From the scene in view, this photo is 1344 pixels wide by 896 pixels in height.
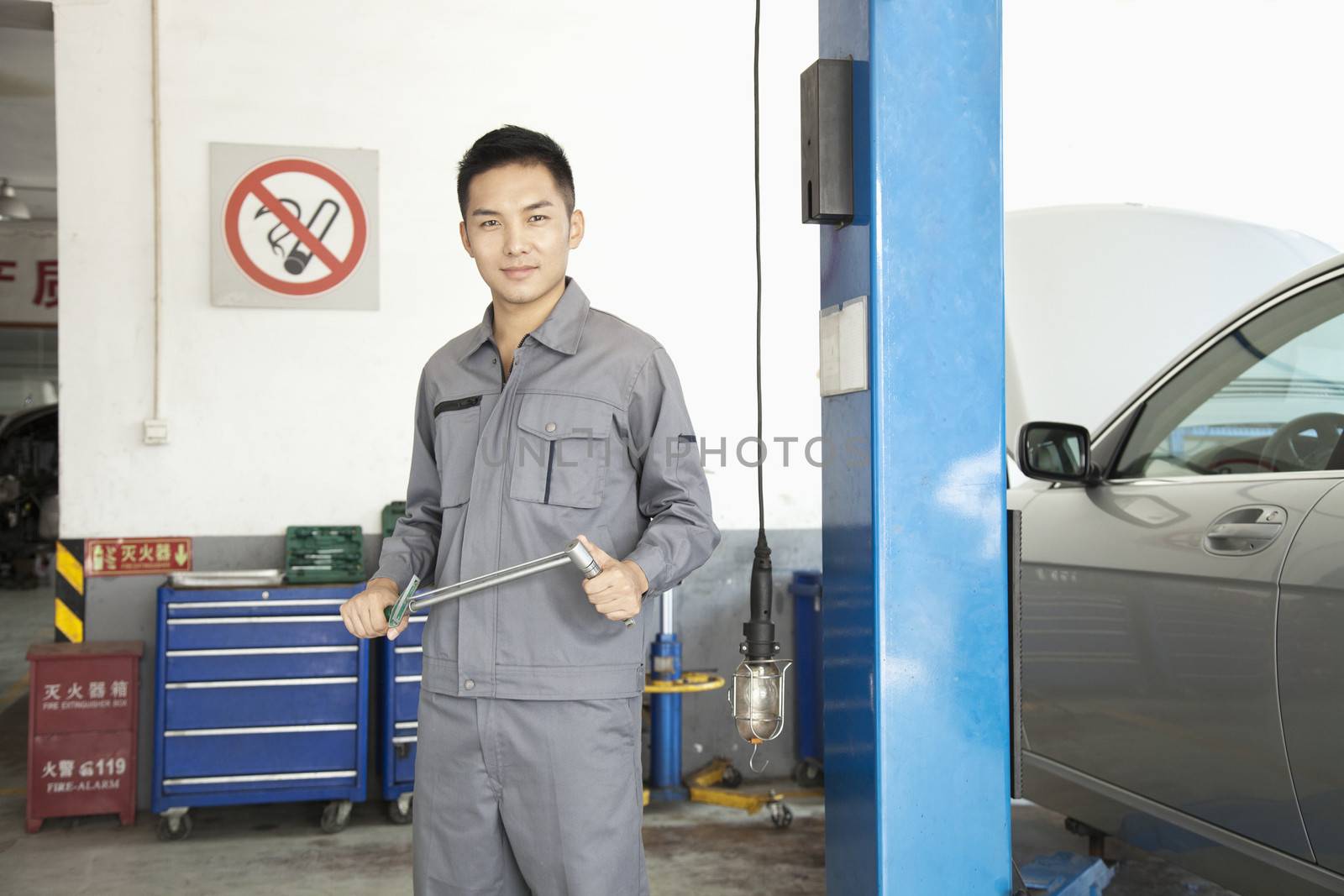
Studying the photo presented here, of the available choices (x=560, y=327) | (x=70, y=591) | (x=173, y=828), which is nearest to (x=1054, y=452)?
(x=560, y=327)

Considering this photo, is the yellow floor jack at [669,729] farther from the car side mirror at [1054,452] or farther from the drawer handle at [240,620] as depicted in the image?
the car side mirror at [1054,452]

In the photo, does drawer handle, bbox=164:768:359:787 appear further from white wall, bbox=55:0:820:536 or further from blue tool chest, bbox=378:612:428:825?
white wall, bbox=55:0:820:536

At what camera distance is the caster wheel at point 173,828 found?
3352mm

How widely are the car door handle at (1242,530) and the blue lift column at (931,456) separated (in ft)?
2.11

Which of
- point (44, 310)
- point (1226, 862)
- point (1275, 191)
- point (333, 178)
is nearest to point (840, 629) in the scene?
point (1226, 862)

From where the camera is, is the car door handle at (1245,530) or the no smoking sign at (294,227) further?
the no smoking sign at (294,227)

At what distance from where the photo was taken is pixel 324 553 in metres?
3.61

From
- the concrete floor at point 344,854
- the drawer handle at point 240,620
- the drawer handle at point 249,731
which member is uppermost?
the drawer handle at point 240,620

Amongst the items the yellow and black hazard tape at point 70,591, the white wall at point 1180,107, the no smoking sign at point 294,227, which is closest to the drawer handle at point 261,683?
the yellow and black hazard tape at point 70,591

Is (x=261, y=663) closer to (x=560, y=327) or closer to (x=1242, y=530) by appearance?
(x=560, y=327)

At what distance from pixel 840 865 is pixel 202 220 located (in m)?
3.08

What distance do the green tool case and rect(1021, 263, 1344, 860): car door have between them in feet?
7.14

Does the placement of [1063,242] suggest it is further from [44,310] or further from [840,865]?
[44,310]

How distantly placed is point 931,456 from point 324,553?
8.63 feet
